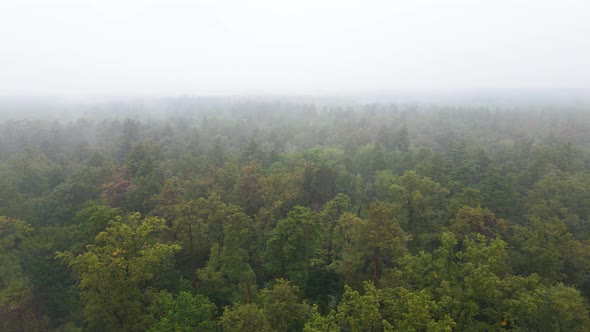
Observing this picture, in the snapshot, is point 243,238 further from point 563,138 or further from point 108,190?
point 563,138

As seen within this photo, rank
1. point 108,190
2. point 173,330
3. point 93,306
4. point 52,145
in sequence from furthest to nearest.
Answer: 1. point 52,145
2. point 108,190
3. point 93,306
4. point 173,330

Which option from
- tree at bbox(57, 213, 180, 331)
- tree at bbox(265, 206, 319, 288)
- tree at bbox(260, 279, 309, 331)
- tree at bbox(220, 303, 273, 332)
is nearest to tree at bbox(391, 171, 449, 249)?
tree at bbox(265, 206, 319, 288)

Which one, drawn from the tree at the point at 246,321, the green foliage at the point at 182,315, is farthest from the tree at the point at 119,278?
the tree at the point at 246,321

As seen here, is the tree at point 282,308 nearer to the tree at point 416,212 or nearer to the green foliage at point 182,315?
the green foliage at point 182,315

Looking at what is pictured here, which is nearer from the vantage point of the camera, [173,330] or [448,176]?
[173,330]

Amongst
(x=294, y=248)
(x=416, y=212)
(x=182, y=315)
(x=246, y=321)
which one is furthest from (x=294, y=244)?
(x=416, y=212)

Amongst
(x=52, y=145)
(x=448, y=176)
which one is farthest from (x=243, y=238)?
(x=52, y=145)

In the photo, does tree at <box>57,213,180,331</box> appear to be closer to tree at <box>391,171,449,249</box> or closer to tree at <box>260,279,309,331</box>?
tree at <box>260,279,309,331</box>

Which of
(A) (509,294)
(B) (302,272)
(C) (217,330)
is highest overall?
(A) (509,294)

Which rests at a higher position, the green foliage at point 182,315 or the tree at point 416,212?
the tree at point 416,212
